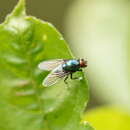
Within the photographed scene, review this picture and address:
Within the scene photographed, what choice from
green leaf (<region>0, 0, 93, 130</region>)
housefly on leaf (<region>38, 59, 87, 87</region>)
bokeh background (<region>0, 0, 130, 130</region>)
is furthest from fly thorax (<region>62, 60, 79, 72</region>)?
bokeh background (<region>0, 0, 130, 130</region>)

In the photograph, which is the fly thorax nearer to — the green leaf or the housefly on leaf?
the housefly on leaf

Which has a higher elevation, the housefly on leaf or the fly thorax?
the housefly on leaf

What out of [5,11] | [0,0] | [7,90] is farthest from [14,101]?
[0,0]

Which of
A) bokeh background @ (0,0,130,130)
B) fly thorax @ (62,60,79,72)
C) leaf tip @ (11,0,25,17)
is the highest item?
leaf tip @ (11,0,25,17)

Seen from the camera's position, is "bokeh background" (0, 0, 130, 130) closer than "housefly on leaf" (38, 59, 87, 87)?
No

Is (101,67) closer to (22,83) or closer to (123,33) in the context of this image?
(123,33)

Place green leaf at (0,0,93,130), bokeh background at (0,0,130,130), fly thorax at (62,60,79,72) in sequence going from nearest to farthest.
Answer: green leaf at (0,0,93,130)
fly thorax at (62,60,79,72)
bokeh background at (0,0,130,130)

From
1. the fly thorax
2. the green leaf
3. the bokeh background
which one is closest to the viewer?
the green leaf

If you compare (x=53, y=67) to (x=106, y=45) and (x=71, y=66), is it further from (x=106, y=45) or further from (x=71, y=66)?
(x=106, y=45)
